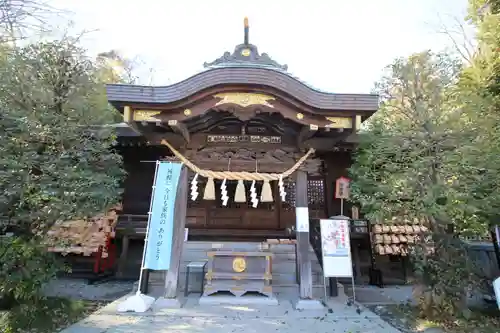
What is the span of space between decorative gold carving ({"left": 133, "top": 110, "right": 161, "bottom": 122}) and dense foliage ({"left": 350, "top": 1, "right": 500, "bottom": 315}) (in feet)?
13.8

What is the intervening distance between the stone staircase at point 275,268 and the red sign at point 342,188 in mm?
2056

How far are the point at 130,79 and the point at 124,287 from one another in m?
17.5

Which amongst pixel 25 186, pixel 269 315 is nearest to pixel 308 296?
pixel 269 315

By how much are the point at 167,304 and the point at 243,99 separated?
403 cm

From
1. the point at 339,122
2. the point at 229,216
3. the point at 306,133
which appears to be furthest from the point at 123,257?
the point at 339,122

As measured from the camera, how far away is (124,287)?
8.11 m

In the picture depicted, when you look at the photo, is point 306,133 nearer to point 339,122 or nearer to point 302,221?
point 339,122

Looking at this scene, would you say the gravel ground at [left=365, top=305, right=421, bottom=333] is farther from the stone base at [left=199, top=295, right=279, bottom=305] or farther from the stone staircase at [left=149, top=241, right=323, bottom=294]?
the stone base at [left=199, top=295, right=279, bottom=305]

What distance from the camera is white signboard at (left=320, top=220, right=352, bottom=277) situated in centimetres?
643

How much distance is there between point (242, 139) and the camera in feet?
22.5

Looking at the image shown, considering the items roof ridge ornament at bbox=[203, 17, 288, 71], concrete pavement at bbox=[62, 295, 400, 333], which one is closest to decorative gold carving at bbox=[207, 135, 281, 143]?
roof ridge ornament at bbox=[203, 17, 288, 71]

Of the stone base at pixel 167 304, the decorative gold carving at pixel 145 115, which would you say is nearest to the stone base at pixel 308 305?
the stone base at pixel 167 304

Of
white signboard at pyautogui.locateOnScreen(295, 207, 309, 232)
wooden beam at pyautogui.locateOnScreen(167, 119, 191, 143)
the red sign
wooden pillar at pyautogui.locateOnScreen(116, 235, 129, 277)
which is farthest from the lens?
the red sign

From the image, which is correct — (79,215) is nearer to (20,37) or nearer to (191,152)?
(191,152)
